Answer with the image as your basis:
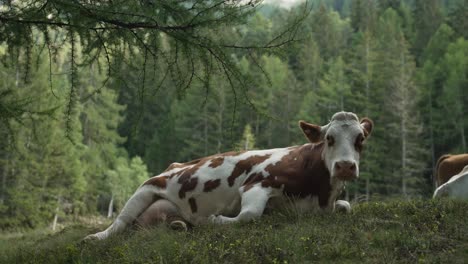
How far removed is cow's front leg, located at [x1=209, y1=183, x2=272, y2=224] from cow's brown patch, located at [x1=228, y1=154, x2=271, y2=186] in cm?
49

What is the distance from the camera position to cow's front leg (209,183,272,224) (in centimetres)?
638

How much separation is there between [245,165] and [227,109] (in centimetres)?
3714

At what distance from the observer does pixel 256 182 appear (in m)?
6.97

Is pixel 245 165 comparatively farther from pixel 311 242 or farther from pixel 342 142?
pixel 311 242

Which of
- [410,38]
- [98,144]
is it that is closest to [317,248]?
[98,144]

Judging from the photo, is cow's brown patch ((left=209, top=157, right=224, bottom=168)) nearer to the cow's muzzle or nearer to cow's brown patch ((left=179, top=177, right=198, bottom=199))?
cow's brown patch ((left=179, top=177, right=198, bottom=199))

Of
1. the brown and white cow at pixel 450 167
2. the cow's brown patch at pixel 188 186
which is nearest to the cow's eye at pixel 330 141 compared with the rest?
the cow's brown patch at pixel 188 186

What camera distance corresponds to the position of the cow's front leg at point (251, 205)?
6379 mm

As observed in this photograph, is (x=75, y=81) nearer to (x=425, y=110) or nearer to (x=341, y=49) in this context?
(x=425, y=110)

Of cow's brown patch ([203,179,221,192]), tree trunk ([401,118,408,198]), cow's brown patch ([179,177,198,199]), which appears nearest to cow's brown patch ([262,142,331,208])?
cow's brown patch ([203,179,221,192])

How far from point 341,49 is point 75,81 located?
87193mm

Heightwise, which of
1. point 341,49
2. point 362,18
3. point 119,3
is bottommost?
point 119,3

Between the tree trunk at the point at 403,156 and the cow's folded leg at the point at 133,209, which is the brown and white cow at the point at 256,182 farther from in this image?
the tree trunk at the point at 403,156

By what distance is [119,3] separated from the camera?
4.95 meters
